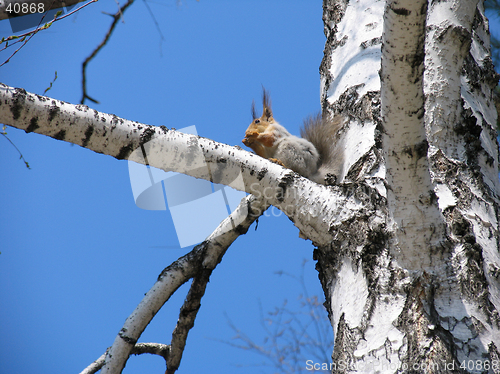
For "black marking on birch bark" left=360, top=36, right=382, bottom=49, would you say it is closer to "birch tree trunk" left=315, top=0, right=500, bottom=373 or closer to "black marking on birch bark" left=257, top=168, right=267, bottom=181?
"birch tree trunk" left=315, top=0, right=500, bottom=373

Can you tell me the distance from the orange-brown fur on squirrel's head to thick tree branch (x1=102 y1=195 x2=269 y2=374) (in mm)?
633

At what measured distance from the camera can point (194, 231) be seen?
1647 mm

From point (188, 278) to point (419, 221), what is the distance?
3.08 ft

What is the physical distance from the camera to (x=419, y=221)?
926 mm

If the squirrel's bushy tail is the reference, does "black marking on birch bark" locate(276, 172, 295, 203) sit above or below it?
below

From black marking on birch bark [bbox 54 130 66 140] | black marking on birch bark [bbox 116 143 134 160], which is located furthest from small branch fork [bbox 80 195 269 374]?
black marking on birch bark [bbox 54 130 66 140]

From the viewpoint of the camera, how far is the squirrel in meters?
1.51

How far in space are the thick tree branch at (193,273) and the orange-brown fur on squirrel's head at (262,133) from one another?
0.63m

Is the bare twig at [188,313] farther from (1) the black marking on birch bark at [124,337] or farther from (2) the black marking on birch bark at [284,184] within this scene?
(2) the black marking on birch bark at [284,184]

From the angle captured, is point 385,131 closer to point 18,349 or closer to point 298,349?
point 298,349

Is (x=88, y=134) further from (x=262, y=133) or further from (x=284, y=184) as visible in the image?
(x=262, y=133)

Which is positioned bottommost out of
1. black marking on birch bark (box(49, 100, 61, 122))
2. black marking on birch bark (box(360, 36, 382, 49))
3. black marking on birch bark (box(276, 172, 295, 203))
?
black marking on birch bark (box(276, 172, 295, 203))

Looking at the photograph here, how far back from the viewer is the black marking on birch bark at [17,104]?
105cm

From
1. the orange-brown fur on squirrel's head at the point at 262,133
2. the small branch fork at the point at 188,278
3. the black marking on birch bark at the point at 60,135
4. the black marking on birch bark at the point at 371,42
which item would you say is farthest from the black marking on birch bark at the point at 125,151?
the orange-brown fur on squirrel's head at the point at 262,133
